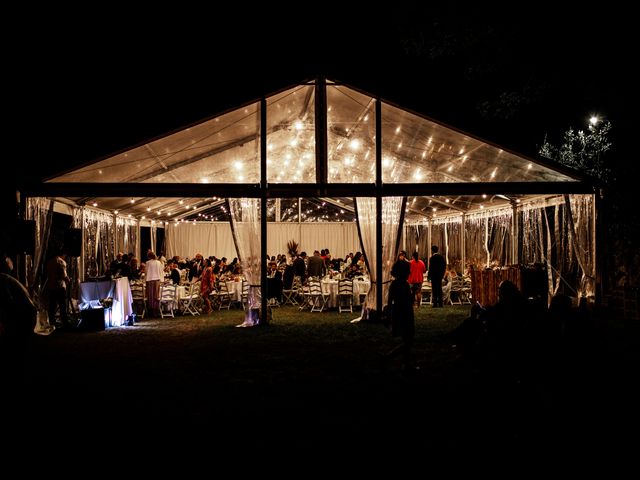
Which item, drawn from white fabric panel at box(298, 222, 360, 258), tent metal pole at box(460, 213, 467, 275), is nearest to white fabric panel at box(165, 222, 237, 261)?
white fabric panel at box(298, 222, 360, 258)

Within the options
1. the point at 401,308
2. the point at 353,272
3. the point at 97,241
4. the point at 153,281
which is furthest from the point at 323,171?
the point at 97,241

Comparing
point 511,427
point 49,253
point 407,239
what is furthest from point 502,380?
point 407,239

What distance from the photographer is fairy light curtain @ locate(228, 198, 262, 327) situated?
1112 cm

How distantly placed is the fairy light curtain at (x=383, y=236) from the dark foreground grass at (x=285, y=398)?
2286mm

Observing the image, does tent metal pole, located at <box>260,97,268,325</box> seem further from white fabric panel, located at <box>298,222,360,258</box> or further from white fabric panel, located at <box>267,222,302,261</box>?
white fabric panel, located at <box>298,222,360,258</box>

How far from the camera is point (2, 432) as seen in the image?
4.64m

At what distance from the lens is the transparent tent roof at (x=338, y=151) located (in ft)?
36.2

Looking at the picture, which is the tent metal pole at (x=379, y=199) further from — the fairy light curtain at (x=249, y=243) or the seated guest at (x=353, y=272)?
the seated guest at (x=353, y=272)

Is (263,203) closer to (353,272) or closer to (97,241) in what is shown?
(353,272)

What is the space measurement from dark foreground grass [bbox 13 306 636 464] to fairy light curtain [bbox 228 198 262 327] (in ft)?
6.24

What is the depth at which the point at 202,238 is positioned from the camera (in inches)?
891

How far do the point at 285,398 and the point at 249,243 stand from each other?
232 inches

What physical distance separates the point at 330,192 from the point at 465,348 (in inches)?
193

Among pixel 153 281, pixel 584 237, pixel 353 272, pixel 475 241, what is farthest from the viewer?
pixel 475 241
